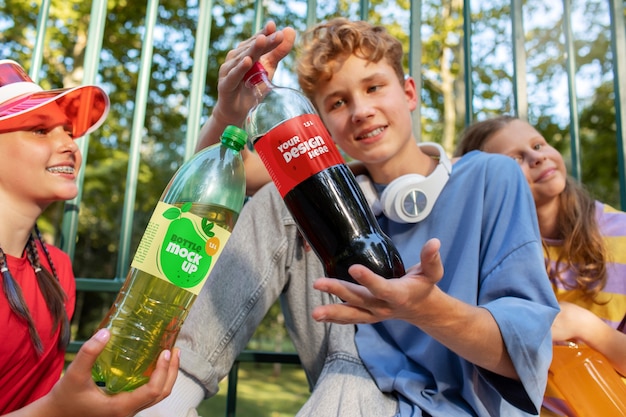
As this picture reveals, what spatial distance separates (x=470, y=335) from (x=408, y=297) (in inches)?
9.2

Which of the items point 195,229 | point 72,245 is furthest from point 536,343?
point 72,245

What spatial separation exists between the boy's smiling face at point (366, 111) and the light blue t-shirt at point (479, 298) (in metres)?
0.19

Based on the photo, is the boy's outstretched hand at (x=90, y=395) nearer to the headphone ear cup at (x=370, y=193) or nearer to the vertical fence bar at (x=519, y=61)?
the headphone ear cup at (x=370, y=193)

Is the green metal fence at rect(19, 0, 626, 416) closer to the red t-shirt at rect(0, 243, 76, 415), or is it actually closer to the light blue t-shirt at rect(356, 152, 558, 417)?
the red t-shirt at rect(0, 243, 76, 415)

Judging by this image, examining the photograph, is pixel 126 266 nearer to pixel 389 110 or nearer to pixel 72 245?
pixel 72 245

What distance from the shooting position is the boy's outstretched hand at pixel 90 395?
0.86m

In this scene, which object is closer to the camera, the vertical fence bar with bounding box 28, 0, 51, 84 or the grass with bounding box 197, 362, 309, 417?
the vertical fence bar with bounding box 28, 0, 51, 84

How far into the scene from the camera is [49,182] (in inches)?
55.5

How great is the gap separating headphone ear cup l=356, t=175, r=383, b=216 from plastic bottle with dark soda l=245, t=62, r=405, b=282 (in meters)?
0.38

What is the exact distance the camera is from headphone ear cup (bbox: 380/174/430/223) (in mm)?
1326

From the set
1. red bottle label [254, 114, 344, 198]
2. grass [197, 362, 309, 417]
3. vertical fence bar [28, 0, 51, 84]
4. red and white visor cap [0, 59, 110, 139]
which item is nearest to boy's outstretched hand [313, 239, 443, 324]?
red bottle label [254, 114, 344, 198]

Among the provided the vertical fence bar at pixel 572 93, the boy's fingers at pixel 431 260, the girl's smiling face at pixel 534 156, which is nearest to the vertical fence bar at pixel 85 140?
the boy's fingers at pixel 431 260

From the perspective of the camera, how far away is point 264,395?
8.72 meters

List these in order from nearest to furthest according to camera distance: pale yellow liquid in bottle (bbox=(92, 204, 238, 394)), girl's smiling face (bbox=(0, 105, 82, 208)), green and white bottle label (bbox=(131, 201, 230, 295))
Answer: green and white bottle label (bbox=(131, 201, 230, 295)) < pale yellow liquid in bottle (bbox=(92, 204, 238, 394)) < girl's smiling face (bbox=(0, 105, 82, 208))
